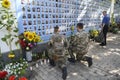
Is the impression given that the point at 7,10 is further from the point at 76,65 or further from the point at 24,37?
the point at 76,65

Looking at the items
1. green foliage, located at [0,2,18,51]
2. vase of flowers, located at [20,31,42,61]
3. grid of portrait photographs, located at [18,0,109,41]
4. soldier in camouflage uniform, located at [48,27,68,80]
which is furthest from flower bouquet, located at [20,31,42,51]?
soldier in camouflage uniform, located at [48,27,68,80]

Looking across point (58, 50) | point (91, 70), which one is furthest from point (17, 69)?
point (91, 70)

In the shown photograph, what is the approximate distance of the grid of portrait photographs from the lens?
5.18 m

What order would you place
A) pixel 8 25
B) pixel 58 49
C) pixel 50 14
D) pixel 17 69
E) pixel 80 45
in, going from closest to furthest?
pixel 17 69, pixel 58 49, pixel 8 25, pixel 80 45, pixel 50 14

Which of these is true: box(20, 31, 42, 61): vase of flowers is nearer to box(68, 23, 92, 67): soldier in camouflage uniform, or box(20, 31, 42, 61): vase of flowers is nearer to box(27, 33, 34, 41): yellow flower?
box(27, 33, 34, 41): yellow flower

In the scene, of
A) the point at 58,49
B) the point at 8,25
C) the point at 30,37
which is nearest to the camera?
the point at 58,49

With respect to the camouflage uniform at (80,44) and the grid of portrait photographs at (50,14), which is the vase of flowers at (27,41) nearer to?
the grid of portrait photographs at (50,14)

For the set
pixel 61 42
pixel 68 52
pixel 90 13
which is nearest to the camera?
pixel 61 42

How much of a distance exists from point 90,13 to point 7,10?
5424 mm

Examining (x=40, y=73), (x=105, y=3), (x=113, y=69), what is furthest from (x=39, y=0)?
(x=105, y=3)

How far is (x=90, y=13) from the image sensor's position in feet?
29.0

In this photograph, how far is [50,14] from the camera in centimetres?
596

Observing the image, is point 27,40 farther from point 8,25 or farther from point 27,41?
point 8,25

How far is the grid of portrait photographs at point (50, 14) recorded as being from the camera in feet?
17.0
